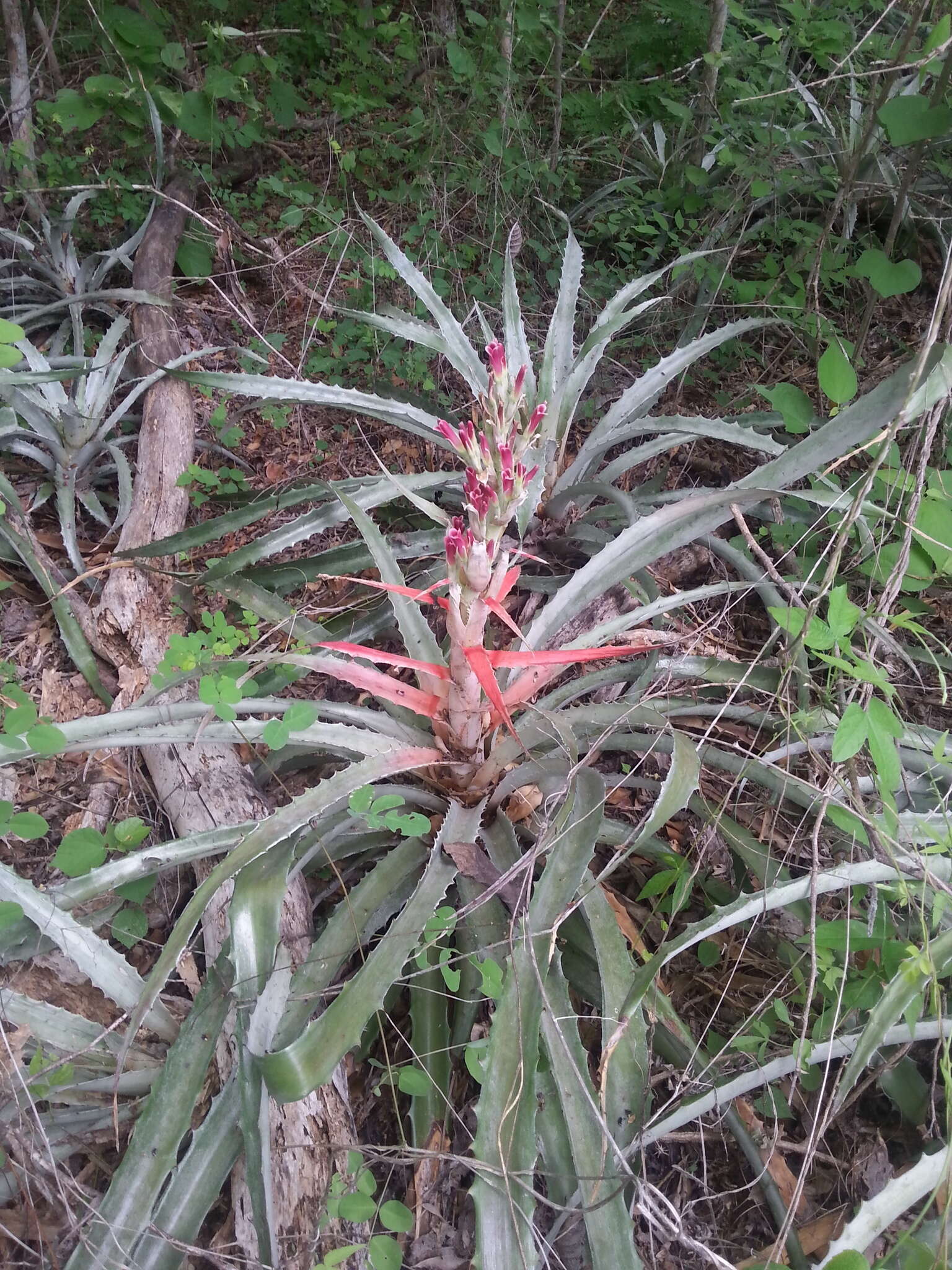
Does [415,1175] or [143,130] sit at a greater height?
[143,130]

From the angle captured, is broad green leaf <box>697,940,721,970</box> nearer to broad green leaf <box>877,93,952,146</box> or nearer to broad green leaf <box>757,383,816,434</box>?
broad green leaf <box>757,383,816,434</box>

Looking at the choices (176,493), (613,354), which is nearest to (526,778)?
(176,493)

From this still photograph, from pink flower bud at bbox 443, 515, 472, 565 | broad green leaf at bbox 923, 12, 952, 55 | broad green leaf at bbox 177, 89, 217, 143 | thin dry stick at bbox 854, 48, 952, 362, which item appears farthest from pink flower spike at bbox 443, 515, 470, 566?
broad green leaf at bbox 177, 89, 217, 143

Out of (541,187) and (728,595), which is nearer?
(728,595)

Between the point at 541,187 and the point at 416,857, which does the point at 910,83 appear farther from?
the point at 416,857

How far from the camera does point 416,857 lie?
1.47m

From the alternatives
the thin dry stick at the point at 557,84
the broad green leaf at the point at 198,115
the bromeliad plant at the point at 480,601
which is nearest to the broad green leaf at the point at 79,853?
the bromeliad plant at the point at 480,601

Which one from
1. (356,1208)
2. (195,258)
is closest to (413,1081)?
(356,1208)

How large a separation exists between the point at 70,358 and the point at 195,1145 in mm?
2351

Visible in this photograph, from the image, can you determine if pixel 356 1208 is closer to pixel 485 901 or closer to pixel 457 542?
pixel 485 901

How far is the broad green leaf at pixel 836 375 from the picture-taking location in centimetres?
180

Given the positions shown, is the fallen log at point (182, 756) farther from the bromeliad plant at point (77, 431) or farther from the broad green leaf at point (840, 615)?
the broad green leaf at point (840, 615)

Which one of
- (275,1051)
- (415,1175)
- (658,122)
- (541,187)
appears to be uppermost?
(658,122)

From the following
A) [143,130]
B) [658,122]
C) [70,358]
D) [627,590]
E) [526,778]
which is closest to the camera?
[526,778]
